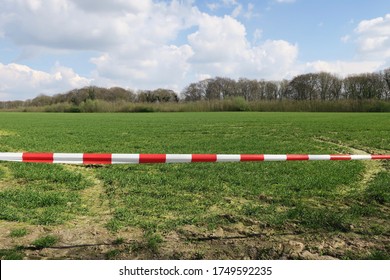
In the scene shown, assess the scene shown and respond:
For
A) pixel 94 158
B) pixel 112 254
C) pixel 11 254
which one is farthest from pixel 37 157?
pixel 112 254

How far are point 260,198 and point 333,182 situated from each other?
2.51 metres

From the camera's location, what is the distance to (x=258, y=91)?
411 feet

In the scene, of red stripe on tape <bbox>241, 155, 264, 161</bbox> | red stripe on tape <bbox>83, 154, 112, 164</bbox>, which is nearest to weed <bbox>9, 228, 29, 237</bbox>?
red stripe on tape <bbox>83, 154, 112, 164</bbox>

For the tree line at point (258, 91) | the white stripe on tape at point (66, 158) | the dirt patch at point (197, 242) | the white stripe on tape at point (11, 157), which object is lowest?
the dirt patch at point (197, 242)

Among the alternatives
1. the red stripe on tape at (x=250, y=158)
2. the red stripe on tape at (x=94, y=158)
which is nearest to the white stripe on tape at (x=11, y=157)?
the red stripe on tape at (x=94, y=158)

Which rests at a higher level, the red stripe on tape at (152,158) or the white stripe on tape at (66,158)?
the white stripe on tape at (66,158)

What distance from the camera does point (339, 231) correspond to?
213 inches

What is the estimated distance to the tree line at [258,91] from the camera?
325 feet

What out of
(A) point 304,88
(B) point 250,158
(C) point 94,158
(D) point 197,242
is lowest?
(D) point 197,242

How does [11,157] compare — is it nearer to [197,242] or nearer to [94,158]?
[94,158]

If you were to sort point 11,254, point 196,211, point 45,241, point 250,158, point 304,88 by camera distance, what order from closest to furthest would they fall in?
point 11,254 → point 45,241 → point 196,211 → point 250,158 → point 304,88

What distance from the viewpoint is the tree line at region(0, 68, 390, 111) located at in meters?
99.1

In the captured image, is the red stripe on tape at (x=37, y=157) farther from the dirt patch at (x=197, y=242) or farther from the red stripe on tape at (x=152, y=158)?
the red stripe on tape at (x=152, y=158)

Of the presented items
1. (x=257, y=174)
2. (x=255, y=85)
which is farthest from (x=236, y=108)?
(x=257, y=174)
